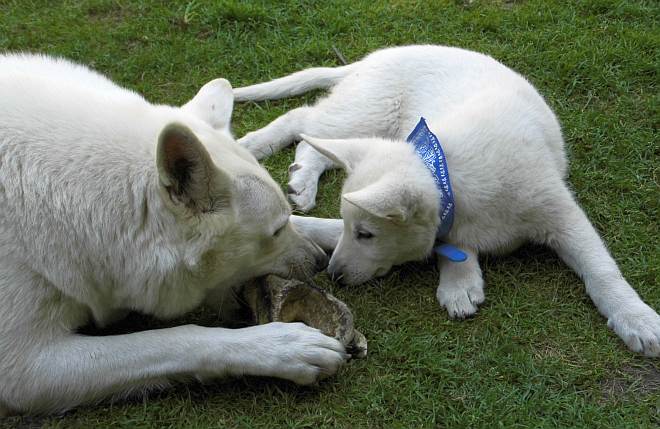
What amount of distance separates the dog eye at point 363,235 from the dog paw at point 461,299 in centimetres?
43

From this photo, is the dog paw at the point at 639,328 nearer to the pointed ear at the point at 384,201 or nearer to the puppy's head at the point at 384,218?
the puppy's head at the point at 384,218

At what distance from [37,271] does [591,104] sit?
365 centimetres

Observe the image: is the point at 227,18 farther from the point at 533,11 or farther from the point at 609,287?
the point at 609,287

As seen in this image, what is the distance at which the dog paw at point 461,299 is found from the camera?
3457mm

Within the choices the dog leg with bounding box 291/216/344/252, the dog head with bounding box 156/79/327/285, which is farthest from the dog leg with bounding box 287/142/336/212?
Answer: the dog head with bounding box 156/79/327/285

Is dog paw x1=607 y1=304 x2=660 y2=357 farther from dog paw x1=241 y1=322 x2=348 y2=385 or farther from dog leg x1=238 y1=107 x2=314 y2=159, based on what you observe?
dog leg x1=238 y1=107 x2=314 y2=159

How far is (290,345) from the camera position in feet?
9.58

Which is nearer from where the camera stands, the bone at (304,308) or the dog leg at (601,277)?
the bone at (304,308)

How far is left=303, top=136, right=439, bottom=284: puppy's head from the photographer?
3.44 m

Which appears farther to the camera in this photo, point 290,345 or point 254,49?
point 254,49

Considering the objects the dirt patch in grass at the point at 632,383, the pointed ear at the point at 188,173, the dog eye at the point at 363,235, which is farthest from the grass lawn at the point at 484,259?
the pointed ear at the point at 188,173

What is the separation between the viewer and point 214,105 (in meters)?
3.45

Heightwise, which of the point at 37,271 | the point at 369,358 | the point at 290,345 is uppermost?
the point at 37,271

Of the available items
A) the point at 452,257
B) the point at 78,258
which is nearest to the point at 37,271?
the point at 78,258
